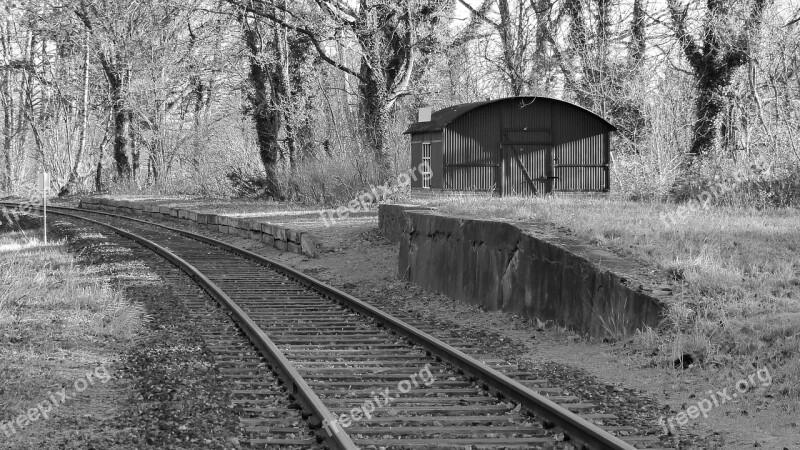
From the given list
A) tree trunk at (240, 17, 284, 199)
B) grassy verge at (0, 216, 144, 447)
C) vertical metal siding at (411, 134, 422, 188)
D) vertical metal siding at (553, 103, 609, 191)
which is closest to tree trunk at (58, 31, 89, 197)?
tree trunk at (240, 17, 284, 199)

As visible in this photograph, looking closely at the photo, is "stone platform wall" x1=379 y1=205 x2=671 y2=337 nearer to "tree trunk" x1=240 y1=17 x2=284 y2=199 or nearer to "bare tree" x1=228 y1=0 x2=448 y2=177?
"bare tree" x1=228 y1=0 x2=448 y2=177

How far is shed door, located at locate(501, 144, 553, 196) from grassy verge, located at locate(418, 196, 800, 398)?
10.6 meters

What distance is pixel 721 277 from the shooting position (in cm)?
921

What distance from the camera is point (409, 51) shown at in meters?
27.8

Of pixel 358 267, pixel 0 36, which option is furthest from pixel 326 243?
pixel 0 36

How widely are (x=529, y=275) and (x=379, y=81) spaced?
17.3 m

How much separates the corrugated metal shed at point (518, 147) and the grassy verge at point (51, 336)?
35.8ft

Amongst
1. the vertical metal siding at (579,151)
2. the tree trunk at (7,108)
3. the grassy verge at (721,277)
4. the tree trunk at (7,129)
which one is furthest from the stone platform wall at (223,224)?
the tree trunk at (7,129)

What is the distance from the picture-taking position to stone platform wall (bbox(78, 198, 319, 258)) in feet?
65.3

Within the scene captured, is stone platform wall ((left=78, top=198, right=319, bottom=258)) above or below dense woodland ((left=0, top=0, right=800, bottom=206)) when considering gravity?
below

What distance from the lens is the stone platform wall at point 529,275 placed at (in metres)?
9.29

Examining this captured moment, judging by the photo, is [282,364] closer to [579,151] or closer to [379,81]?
[579,151]

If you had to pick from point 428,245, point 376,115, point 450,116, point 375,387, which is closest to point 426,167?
point 450,116

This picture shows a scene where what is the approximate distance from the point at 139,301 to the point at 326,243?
6.99m
